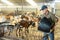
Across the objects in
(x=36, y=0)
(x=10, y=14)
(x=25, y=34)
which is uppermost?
(x=36, y=0)

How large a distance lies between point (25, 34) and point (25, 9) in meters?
0.31

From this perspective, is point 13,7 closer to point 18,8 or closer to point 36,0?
point 18,8

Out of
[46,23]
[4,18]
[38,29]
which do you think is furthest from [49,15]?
[4,18]

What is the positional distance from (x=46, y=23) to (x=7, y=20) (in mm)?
489

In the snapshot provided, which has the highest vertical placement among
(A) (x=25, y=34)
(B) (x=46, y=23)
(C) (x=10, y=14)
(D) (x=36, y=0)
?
(D) (x=36, y=0)

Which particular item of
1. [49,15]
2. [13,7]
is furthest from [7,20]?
[49,15]

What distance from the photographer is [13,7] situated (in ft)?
5.28

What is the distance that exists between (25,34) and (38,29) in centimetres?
17

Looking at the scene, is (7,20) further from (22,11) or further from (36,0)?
(36,0)

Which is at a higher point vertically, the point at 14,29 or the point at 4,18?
the point at 4,18

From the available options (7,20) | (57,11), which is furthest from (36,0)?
(7,20)

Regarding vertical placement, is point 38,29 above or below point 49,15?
below

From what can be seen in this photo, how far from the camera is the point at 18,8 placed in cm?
161

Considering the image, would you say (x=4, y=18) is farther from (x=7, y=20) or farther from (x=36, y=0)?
(x=36, y=0)
